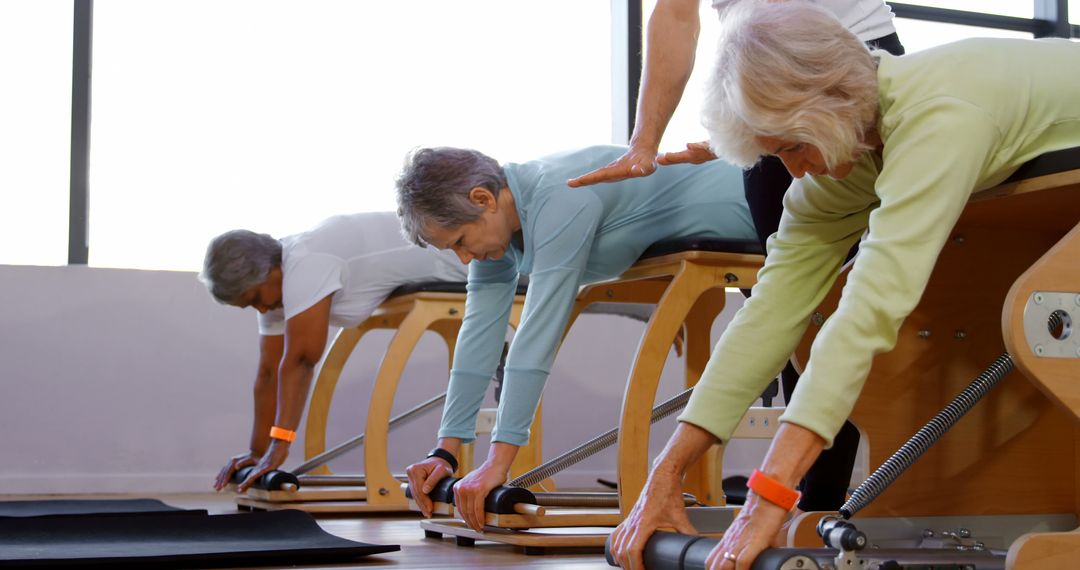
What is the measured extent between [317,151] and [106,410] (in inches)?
44.4

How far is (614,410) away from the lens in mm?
4305

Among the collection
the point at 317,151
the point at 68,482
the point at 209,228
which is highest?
the point at 317,151

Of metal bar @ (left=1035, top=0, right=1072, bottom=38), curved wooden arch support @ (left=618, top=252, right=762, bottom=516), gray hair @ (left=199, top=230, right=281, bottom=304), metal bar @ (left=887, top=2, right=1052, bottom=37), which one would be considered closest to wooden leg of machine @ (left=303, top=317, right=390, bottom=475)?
gray hair @ (left=199, top=230, right=281, bottom=304)

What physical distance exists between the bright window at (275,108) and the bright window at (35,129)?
11 cm

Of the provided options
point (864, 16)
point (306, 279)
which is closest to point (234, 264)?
point (306, 279)

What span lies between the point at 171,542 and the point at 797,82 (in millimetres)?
1316

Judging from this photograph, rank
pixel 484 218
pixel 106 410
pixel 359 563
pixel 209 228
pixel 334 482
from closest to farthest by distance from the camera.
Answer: pixel 359 563 < pixel 484 218 < pixel 334 482 < pixel 106 410 < pixel 209 228

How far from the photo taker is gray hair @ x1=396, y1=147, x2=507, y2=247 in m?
2.09

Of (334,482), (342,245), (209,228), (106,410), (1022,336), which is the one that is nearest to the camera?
(1022,336)

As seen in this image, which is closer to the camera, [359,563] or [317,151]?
[359,563]

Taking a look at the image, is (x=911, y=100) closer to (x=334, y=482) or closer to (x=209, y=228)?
(x=334, y=482)

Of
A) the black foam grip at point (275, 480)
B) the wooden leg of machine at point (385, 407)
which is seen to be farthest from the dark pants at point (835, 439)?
the black foam grip at point (275, 480)

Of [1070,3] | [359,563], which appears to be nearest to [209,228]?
[359,563]

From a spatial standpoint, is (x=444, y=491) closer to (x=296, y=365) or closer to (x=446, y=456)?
(x=446, y=456)
